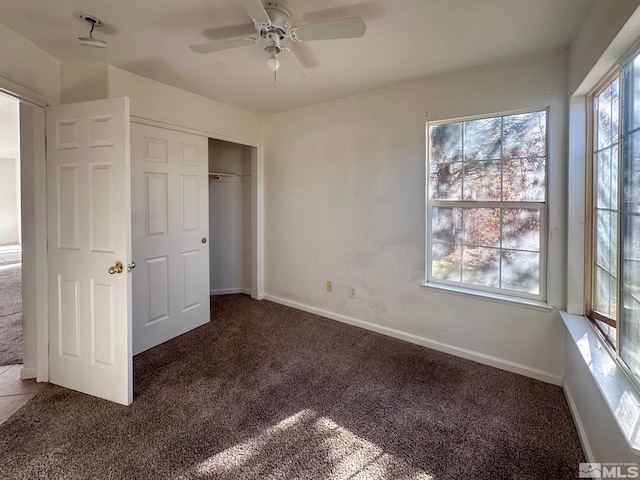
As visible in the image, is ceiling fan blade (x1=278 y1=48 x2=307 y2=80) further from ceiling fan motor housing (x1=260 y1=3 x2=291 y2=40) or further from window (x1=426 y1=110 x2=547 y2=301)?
window (x1=426 y1=110 x2=547 y2=301)

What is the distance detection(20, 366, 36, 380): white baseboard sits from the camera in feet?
7.54

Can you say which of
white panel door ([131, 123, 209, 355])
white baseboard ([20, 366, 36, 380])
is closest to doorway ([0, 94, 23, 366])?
white baseboard ([20, 366, 36, 380])

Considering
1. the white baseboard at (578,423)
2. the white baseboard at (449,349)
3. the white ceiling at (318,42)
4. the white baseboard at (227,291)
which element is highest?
the white ceiling at (318,42)

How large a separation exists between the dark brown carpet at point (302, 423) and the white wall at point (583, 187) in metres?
0.19

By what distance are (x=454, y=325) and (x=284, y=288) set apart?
209 centimetres

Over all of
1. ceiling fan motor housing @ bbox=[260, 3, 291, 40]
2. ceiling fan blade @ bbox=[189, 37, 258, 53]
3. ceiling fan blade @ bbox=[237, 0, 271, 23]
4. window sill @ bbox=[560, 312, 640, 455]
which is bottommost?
window sill @ bbox=[560, 312, 640, 455]

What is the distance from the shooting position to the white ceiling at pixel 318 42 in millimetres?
1715

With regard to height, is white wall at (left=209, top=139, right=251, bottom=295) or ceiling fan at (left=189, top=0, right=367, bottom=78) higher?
ceiling fan at (left=189, top=0, right=367, bottom=78)

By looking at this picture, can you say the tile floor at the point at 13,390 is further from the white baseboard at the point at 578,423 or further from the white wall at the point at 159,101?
the white baseboard at the point at 578,423

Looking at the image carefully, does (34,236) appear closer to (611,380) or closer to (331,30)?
(331,30)

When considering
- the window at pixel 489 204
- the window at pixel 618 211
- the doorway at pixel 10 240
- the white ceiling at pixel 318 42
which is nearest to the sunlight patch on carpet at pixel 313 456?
the window at pixel 618 211

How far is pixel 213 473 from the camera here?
150 centimetres

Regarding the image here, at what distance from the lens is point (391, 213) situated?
2.99 m

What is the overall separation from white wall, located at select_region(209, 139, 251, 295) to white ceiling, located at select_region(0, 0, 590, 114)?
1571mm
